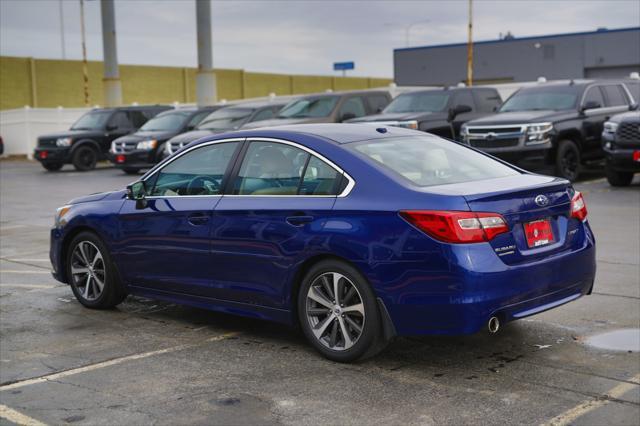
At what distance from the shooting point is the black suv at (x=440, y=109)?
809 inches

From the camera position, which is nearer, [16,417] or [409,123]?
[16,417]

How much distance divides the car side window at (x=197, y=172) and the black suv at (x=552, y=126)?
37.7ft

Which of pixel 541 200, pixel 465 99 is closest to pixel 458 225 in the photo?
pixel 541 200

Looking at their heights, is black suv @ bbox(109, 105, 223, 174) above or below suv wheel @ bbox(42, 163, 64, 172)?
above

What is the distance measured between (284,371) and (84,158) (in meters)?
23.7

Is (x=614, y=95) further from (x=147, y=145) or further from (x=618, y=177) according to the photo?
(x=147, y=145)

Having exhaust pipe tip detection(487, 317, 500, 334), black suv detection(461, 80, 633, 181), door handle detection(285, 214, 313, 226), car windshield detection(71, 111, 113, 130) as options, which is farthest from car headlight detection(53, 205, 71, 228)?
car windshield detection(71, 111, 113, 130)

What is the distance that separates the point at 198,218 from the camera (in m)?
7.13

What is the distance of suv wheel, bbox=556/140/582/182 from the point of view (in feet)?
59.9

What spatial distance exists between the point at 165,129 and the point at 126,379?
20769mm

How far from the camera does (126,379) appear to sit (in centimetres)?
604

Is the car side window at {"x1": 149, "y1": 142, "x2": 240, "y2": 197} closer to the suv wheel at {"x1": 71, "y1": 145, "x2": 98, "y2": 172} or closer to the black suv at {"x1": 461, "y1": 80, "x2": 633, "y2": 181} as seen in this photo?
the black suv at {"x1": 461, "y1": 80, "x2": 633, "y2": 181}

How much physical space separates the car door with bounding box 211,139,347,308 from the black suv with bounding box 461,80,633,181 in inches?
469

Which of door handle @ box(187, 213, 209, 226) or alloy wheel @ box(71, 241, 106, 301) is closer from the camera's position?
door handle @ box(187, 213, 209, 226)
